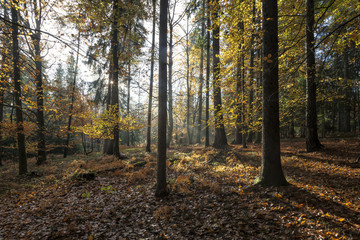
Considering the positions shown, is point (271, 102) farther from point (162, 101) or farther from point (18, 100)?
point (18, 100)

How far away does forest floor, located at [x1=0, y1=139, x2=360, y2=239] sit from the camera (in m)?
3.88

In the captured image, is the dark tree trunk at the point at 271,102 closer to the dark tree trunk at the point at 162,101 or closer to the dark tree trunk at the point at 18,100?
the dark tree trunk at the point at 162,101

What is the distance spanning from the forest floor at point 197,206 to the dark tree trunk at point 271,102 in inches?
23.1

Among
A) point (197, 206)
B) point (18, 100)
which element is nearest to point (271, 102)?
point (197, 206)

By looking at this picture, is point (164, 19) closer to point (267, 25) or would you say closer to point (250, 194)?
point (267, 25)

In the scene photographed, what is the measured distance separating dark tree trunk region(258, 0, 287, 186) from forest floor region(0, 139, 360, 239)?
1.92ft

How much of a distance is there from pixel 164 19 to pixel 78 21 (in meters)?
2.94

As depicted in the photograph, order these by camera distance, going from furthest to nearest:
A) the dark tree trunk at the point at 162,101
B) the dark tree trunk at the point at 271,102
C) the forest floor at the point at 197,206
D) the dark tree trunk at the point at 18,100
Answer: the dark tree trunk at the point at 18,100, the dark tree trunk at the point at 162,101, the dark tree trunk at the point at 271,102, the forest floor at the point at 197,206

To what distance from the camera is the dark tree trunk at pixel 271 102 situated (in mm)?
5320

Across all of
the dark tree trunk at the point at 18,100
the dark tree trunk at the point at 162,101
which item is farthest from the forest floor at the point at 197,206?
the dark tree trunk at the point at 18,100

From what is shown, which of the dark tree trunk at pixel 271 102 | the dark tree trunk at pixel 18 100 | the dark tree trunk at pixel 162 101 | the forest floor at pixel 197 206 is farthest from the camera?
the dark tree trunk at pixel 18 100

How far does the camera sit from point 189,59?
22.2 meters

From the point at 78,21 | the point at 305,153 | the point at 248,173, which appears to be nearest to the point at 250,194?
the point at 248,173

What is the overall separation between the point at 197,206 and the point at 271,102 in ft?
13.5
